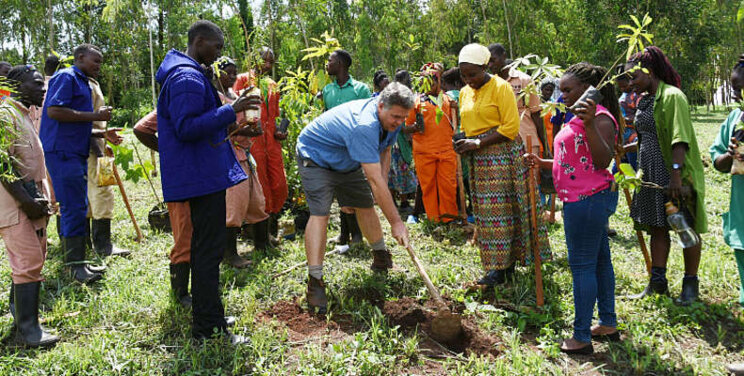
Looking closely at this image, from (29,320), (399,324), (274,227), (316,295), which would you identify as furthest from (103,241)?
(399,324)

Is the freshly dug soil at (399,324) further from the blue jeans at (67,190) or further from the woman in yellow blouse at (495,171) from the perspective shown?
the blue jeans at (67,190)

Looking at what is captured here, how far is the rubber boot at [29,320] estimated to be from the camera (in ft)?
11.0

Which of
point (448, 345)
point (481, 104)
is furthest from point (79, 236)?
point (481, 104)

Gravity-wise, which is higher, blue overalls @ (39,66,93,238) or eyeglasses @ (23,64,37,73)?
eyeglasses @ (23,64,37,73)

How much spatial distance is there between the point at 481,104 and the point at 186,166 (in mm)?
2432

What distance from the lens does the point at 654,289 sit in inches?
159

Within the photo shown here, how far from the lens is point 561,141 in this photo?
10.5 feet

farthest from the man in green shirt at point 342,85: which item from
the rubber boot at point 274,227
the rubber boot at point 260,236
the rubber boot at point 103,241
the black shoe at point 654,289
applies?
the black shoe at point 654,289

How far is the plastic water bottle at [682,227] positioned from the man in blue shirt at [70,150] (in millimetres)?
4818

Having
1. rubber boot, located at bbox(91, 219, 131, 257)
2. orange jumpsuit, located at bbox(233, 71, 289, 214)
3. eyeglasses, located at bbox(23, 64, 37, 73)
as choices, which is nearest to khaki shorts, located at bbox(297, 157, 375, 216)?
orange jumpsuit, located at bbox(233, 71, 289, 214)

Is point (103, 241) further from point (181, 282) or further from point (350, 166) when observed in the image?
point (350, 166)

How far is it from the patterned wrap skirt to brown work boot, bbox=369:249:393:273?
86cm

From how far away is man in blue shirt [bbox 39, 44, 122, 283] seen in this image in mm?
4586

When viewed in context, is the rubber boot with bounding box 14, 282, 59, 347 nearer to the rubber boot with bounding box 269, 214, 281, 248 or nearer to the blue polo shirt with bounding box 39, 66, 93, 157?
the blue polo shirt with bounding box 39, 66, 93, 157
